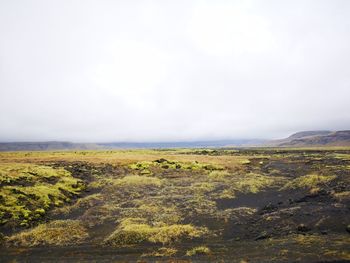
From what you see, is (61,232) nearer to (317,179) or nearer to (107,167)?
(317,179)

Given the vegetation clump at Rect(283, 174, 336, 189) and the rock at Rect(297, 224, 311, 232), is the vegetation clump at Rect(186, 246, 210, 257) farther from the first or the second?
the vegetation clump at Rect(283, 174, 336, 189)

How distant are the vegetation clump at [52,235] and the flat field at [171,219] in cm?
7

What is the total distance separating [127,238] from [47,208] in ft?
43.1

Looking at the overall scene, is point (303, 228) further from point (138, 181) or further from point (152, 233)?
point (138, 181)

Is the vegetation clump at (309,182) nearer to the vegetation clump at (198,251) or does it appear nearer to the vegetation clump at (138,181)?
the vegetation clump at (138,181)

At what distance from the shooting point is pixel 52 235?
77.5ft

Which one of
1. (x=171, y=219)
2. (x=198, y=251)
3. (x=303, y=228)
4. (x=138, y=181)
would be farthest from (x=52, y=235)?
(x=138, y=181)

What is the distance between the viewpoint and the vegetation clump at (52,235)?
22.2m

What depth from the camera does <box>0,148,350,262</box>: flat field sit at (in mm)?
18766

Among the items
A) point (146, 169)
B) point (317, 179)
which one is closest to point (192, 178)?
point (146, 169)

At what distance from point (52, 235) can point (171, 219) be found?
984cm

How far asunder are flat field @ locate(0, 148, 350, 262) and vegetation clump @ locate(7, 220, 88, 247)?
0.23 ft

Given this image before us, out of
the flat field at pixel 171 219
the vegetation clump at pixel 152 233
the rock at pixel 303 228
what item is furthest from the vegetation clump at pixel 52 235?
the rock at pixel 303 228

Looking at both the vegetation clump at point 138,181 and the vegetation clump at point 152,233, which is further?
the vegetation clump at point 138,181
